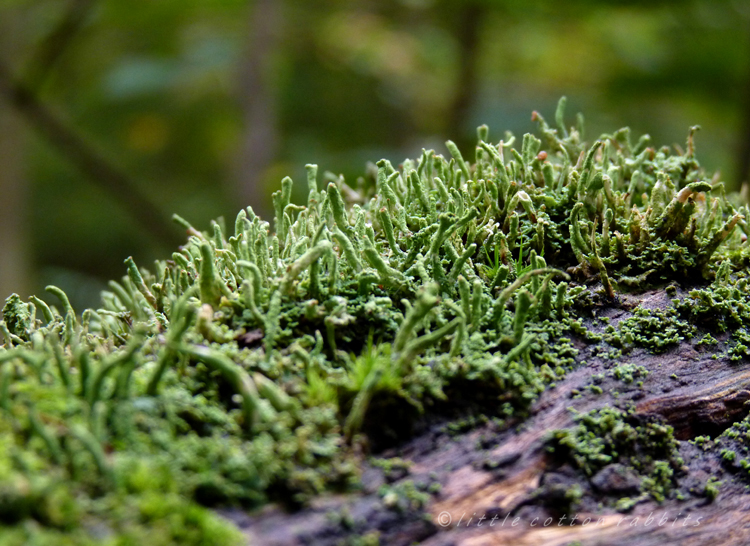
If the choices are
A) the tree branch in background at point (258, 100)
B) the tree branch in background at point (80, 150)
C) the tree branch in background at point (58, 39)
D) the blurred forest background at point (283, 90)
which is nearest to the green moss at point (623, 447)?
the blurred forest background at point (283, 90)

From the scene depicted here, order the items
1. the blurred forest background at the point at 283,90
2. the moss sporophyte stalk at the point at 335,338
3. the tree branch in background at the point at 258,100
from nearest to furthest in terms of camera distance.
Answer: the moss sporophyte stalk at the point at 335,338 < the tree branch in background at the point at 258,100 < the blurred forest background at the point at 283,90

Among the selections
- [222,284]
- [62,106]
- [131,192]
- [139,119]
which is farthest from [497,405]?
[62,106]

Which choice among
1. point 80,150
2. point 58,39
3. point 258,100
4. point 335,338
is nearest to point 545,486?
point 335,338

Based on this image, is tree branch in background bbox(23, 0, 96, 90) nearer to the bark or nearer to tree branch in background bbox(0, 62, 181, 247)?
tree branch in background bbox(0, 62, 181, 247)

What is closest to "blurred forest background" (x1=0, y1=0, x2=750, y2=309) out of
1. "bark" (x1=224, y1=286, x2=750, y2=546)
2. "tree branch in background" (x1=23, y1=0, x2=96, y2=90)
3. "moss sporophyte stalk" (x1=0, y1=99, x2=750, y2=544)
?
"tree branch in background" (x1=23, y1=0, x2=96, y2=90)

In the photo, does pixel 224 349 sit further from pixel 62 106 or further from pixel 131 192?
pixel 62 106

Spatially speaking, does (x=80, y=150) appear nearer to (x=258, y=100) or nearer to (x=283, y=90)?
(x=258, y=100)

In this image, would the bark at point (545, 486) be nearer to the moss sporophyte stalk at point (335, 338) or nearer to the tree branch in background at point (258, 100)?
the moss sporophyte stalk at point (335, 338)
